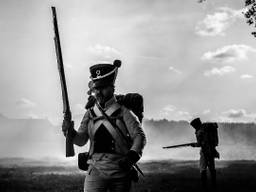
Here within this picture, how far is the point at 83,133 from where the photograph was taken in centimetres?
683

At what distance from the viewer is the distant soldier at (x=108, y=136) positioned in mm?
6477

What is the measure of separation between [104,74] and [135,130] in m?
0.84

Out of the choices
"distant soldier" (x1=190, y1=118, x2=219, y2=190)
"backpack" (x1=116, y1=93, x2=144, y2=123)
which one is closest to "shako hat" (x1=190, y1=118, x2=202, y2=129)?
"distant soldier" (x1=190, y1=118, x2=219, y2=190)

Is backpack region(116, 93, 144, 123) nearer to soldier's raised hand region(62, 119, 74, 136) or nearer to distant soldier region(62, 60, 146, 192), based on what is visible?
distant soldier region(62, 60, 146, 192)

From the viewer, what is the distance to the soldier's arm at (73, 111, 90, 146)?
6777 mm

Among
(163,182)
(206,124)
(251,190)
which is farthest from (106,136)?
(163,182)

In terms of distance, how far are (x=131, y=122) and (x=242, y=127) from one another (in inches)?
4544

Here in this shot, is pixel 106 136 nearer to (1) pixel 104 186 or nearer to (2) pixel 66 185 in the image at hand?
(1) pixel 104 186

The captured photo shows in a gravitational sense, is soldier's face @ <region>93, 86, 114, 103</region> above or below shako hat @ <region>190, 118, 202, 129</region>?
above

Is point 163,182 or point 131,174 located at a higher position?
point 131,174

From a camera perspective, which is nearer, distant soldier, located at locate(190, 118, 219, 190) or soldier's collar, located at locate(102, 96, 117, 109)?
soldier's collar, located at locate(102, 96, 117, 109)

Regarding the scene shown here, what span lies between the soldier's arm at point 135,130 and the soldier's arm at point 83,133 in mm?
545

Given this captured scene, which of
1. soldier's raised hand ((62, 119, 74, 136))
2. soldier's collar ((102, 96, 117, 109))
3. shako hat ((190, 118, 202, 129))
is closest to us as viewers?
soldier's raised hand ((62, 119, 74, 136))

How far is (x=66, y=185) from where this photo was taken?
57.7ft
